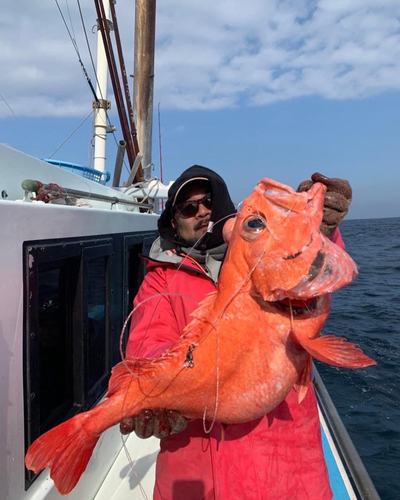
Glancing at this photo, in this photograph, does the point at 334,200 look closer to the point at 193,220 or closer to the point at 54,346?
the point at 193,220

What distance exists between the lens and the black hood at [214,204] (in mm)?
2544

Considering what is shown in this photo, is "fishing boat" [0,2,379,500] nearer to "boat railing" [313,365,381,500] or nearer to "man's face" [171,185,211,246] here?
"boat railing" [313,365,381,500]

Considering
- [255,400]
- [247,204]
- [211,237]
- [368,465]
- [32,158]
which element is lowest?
[368,465]

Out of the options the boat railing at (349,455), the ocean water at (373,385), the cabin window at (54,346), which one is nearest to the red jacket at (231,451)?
the cabin window at (54,346)

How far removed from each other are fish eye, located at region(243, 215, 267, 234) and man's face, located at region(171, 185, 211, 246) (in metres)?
0.88

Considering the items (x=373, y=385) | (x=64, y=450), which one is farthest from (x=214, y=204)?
(x=373, y=385)

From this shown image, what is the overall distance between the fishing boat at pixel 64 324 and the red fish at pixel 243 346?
0.34 meters

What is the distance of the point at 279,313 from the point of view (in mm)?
1756

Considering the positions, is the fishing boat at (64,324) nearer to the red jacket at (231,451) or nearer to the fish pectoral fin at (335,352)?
Result: the red jacket at (231,451)

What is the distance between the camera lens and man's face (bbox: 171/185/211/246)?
8.63 feet

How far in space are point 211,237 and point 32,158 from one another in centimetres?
172

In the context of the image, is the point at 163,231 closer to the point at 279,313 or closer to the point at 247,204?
the point at 247,204

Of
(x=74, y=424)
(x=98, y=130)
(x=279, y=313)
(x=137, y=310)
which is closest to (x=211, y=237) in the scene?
(x=137, y=310)

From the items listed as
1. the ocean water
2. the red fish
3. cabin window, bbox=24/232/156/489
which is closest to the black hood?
the red fish
